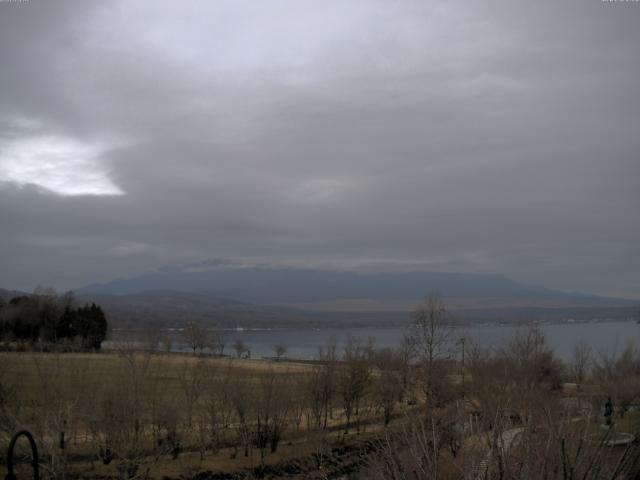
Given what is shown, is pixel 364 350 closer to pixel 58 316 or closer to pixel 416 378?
pixel 416 378

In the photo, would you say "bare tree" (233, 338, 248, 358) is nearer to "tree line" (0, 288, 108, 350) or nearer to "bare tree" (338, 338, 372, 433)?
"tree line" (0, 288, 108, 350)

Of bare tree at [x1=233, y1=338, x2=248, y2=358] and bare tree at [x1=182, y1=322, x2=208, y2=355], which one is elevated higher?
bare tree at [x1=182, y1=322, x2=208, y2=355]

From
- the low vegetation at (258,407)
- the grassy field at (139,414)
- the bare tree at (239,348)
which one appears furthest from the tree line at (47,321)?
the grassy field at (139,414)

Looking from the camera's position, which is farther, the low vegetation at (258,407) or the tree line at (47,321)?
the tree line at (47,321)

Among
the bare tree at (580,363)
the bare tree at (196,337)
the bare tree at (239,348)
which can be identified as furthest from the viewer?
the bare tree at (239,348)

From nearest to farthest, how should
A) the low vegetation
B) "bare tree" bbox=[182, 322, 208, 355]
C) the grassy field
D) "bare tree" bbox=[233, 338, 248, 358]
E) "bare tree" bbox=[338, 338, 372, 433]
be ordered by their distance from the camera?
the low vegetation, the grassy field, "bare tree" bbox=[338, 338, 372, 433], "bare tree" bbox=[182, 322, 208, 355], "bare tree" bbox=[233, 338, 248, 358]

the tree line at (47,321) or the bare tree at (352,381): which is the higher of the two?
the tree line at (47,321)

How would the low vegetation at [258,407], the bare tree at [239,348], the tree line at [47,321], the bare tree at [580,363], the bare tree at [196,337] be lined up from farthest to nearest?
1. the bare tree at [239,348]
2. the bare tree at [196,337]
3. the tree line at [47,321]
4. the bare tree at [580,363]
5. the low vegetation at [258,407]

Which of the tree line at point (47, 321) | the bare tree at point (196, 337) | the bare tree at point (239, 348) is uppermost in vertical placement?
the tree line at point (47, 321)

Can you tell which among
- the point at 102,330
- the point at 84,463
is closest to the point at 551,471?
the point at 84,463

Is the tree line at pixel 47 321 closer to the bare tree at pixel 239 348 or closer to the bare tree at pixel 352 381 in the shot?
the bare tree at pixel 239 348

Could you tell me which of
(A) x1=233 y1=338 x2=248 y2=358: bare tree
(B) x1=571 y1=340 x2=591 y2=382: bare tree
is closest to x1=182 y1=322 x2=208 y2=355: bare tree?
(A) x1=233 y1=338 x2=248 y2=358: bare tree

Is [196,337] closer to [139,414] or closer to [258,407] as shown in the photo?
[258,407]

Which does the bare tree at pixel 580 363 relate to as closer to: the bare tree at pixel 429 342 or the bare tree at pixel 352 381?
the bare tree at pixel 429 342
